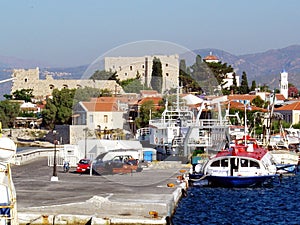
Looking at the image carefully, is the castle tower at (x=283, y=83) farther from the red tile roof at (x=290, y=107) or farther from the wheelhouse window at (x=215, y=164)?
the wheelhouse window at (x=215, y=164)

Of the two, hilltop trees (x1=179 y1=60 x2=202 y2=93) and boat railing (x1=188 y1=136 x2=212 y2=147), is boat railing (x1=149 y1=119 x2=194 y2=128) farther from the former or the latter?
boat railing (x1=188 y1=136 x2=212 y2=147)

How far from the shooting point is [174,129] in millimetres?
58438

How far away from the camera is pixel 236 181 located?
42.2 meters

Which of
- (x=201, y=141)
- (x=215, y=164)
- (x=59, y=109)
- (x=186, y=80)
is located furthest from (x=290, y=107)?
(x=215, y=164)

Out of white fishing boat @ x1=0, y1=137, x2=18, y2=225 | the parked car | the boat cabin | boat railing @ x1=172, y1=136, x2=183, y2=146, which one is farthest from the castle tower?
white fishing boat @ x1=0, y1=137, x2=18, y2=225

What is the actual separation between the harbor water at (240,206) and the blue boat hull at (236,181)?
0.34m

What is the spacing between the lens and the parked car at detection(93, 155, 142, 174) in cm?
4128

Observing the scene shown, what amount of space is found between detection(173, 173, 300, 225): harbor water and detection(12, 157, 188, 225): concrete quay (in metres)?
0.80

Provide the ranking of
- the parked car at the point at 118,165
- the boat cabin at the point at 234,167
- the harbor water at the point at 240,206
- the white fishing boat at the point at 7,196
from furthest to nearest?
the boat cabin at the point at 234,167
the parked car at the point at 118,165
the harbor water at the point at 240,206
the white fishing boat at the point at 7,196

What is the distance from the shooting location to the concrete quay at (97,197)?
24562mm

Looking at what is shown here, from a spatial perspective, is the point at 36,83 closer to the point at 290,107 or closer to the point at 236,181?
the point at 290,107

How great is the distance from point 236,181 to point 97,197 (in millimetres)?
16316

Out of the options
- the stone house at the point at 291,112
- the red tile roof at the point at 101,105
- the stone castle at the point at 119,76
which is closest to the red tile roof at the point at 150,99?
the stone castle at the point at 119,76

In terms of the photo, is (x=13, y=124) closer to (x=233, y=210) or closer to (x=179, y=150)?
(x=179, y=150)
